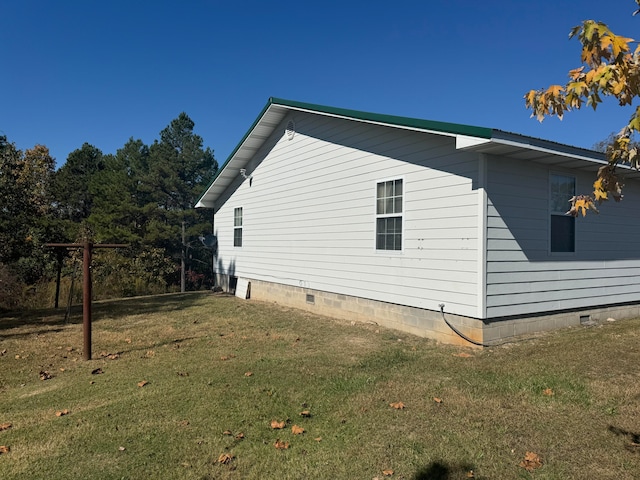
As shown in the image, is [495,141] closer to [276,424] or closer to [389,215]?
[389,215]

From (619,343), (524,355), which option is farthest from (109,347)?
(619,343)

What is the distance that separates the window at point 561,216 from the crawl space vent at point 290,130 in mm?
6919

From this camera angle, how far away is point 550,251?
25.3 feet

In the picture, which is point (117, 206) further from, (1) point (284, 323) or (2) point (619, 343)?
(2) point (619, 343)

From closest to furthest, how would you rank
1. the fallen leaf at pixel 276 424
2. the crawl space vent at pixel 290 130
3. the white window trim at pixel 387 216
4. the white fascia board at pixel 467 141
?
the fallen leaf at pixel 276 424 < the white fascia board at pixel 467 141 < the white window trim at pixel 387 216 < the crawl space vent at pixel 290 130

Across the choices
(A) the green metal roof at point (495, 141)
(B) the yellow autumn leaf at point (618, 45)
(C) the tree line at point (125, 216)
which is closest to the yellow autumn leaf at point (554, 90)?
(B) the yellow autumn leaf at point (618, 45)

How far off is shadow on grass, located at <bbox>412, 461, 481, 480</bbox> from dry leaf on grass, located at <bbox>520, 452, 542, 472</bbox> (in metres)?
0.39

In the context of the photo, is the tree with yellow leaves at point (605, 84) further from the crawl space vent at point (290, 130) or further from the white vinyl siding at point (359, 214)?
the crawl space vent at point (290, 130)

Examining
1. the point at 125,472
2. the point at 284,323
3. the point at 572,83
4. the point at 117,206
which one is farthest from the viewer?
the point at 117,206

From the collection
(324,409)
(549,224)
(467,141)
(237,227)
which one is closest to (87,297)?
(324,409)

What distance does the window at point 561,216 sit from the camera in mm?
7816

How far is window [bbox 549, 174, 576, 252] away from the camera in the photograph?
7816 millimetres

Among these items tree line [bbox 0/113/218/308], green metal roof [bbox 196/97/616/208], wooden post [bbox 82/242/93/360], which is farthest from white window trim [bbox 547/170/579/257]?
tree line [bbox 0/113/218/308]

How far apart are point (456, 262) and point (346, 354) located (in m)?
2.35
